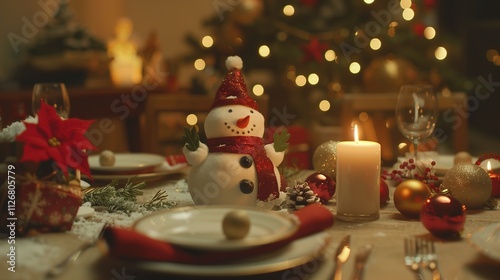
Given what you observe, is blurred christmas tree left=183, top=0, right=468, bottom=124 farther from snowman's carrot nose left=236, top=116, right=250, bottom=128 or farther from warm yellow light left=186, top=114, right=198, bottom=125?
snowman's carrot nose left=236, top=116, right=250, bottom=128

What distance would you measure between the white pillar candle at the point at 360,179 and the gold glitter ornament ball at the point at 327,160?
0.25 metres

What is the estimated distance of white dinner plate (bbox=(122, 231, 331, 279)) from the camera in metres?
0.63

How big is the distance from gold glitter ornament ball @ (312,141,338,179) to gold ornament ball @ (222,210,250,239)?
512 millimetres

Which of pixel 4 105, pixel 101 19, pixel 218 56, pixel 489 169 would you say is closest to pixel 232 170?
pixel 489 169

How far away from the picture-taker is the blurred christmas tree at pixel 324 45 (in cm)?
322

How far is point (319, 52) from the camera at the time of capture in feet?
10.3

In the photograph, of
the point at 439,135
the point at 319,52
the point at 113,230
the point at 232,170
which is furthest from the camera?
the point at 439,135

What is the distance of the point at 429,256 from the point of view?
735 mm

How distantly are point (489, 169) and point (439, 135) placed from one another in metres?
2.71

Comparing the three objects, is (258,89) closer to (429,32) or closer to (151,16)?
(429,32)

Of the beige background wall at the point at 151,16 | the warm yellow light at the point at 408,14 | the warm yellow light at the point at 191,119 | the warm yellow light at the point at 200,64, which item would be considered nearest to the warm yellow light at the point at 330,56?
the warm yellow light at the point at 408,14

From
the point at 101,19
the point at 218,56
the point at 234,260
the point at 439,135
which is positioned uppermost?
the point at 101,19

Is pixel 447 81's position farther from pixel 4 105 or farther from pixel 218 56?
pixel 4 105

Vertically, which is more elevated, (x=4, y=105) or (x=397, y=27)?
(x=397, y=27)
